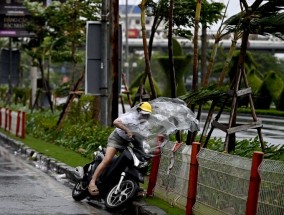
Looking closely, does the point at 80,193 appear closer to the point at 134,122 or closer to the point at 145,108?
the point at 134,122

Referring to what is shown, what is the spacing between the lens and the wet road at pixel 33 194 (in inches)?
435

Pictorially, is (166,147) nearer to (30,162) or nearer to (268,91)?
(30,162)

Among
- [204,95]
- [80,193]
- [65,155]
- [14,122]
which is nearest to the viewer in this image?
[80,193]

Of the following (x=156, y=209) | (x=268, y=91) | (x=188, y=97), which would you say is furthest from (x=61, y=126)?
(x=268, y=91)

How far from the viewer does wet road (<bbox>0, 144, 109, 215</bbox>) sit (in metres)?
11.1

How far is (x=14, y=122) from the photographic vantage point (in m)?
26.1

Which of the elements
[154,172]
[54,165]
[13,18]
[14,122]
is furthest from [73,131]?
[13,18]

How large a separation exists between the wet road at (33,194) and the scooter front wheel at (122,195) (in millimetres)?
Result: 180

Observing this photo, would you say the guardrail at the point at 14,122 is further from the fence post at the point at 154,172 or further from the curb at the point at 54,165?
the fence post at the point at 154,172

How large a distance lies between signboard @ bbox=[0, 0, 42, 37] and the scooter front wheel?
2190cm

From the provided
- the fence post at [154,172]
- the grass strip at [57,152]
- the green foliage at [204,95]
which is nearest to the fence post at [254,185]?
the fence post at [154,172]

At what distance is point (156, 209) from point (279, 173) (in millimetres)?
2794

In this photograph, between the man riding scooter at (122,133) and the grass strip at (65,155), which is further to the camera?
the man riding scooter at (122,133)

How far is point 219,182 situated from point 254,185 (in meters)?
1.09
